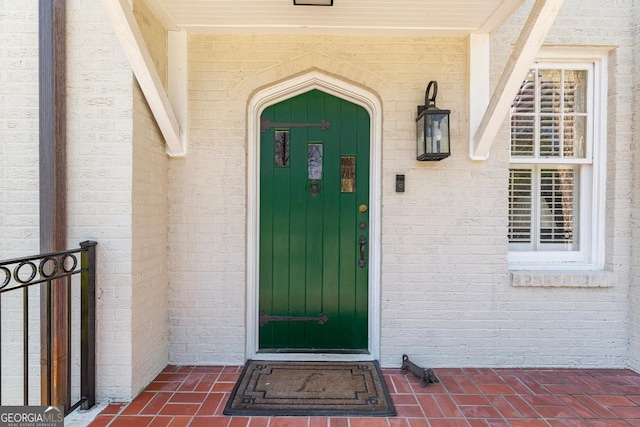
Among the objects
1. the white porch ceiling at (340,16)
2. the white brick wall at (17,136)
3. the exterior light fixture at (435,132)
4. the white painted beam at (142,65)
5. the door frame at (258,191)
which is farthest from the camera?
the door frame at (258,191)

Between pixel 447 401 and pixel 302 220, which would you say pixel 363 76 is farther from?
pixel 447 401

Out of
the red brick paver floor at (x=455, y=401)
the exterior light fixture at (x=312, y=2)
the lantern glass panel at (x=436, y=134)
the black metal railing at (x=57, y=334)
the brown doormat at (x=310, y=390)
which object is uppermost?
the exterior light fixture at (x=312, y=2)

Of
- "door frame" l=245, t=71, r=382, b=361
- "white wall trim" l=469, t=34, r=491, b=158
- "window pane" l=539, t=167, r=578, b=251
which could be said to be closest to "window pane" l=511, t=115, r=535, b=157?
"window pane" l=539, t=167, r=578, b=251

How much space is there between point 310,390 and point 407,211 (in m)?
1.57

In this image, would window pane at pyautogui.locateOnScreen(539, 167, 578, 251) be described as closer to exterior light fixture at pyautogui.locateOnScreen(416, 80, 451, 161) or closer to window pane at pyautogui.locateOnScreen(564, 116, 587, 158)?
window pane at pyautogui.locateOnScreen(564, 116, 587, 158)

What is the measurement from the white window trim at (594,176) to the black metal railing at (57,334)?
3281 mm

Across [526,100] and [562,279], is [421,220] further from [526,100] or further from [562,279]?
[526,100]

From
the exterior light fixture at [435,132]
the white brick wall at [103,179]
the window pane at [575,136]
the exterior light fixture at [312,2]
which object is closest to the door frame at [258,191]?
the exterior light fixture at [435,132]

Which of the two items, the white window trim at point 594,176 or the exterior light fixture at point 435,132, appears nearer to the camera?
the exterior light fixture at point 435,132

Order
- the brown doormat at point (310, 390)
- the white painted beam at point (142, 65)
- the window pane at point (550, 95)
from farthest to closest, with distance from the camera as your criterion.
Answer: the window pane at point (550, 95)
the brown doormat at point (310, 390)
the white painted beam at point (142, 65)

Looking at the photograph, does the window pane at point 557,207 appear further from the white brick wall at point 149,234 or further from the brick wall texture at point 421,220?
the white brick wall at point 149,234

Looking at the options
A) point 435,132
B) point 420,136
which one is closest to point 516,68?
point 435,132

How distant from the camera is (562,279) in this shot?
10.4 feet

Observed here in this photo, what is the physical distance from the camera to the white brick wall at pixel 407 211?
3.19 meters
